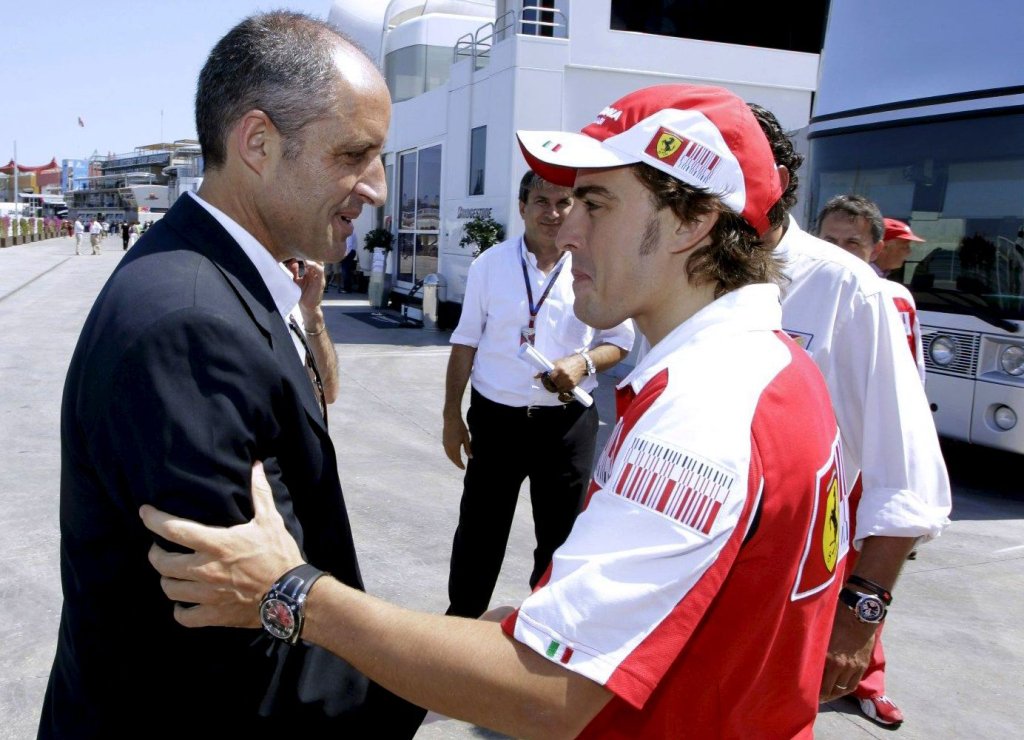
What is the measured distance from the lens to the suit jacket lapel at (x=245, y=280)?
→ 1.41 metres

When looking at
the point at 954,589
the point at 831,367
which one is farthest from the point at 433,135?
the point at 831,367

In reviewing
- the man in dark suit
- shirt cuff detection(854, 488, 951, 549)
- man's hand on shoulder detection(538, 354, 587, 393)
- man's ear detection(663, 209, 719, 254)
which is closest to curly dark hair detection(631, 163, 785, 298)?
man's ear detection(663, 209, 719, 254)

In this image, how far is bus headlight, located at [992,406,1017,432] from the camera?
5938mm

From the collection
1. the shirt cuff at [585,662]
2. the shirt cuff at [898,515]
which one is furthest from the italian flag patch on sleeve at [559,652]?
the shirt cuff at [898,515]

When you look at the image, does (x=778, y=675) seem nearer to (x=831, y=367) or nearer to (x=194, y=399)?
(x=194, y=399)

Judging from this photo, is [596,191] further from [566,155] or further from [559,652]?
[559,652]

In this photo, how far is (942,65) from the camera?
6070 millimetres

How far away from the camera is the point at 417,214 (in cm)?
1911

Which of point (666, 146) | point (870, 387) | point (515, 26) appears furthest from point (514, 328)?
point (515, 26)

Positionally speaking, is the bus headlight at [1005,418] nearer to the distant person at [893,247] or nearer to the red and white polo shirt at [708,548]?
the distant person at [893,247]

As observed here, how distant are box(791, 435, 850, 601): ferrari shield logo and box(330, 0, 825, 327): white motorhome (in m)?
12.3

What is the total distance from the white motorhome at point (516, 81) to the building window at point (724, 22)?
3 cm

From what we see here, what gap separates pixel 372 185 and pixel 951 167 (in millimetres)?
5700

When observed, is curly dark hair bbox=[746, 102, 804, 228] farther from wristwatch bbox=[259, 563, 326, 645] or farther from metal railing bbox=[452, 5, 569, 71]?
metal railing bbox=[452, 5, 569, 71]
